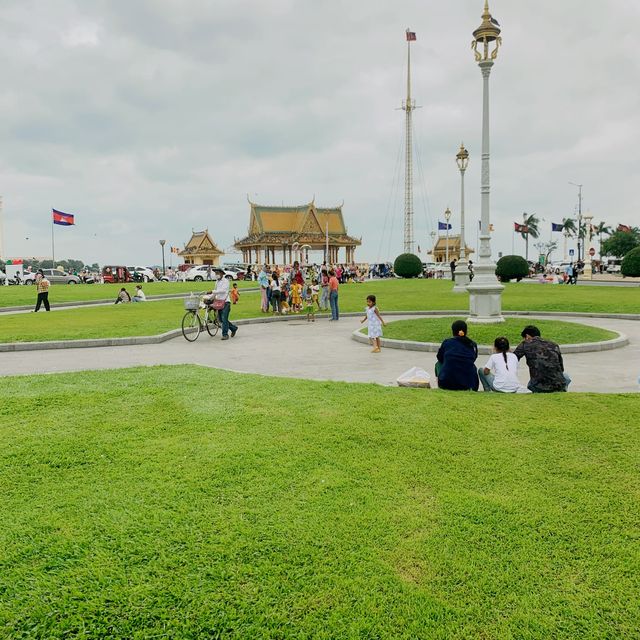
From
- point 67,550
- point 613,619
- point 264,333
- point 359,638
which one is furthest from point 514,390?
point 264,333

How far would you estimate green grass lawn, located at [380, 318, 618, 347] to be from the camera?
39.4ft

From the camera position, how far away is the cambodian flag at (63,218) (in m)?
49.5

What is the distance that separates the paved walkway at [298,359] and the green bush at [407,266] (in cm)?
3519

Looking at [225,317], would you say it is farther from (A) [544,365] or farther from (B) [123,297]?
(B) [123,297]

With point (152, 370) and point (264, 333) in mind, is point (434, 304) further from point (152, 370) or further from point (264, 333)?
point (152, 370)

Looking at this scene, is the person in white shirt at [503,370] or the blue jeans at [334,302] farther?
the blue jeans at [334,302]

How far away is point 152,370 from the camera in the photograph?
8664mm

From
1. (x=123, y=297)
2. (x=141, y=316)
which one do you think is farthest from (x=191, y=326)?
(x=123, y=297)

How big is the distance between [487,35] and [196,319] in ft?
35.5

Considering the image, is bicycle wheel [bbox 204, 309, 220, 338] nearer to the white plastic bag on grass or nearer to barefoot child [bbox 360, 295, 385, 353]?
barefoot child [bbox 360, 295, 385, 353]

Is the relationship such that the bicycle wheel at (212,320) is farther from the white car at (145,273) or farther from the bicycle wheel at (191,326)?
the white car at (145,273)

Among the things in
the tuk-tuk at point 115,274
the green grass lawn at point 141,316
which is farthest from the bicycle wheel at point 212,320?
the tuk-tuk at point 115,274

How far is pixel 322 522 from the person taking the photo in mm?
3594

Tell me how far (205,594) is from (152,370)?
6142 mm
